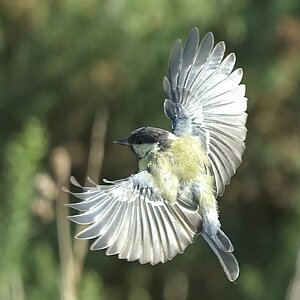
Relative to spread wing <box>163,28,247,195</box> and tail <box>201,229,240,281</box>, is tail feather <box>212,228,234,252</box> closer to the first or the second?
tail <box>201,229,240,281</box>

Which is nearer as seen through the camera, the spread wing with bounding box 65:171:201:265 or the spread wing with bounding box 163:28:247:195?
the spread wing with bounding box 65:171:201:265

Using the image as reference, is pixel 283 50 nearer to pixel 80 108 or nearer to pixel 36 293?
pixel 80 108

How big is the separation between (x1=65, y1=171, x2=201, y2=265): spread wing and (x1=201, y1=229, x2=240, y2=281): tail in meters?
0.04

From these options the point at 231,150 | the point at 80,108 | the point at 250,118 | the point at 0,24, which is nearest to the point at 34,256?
the point at 80,108

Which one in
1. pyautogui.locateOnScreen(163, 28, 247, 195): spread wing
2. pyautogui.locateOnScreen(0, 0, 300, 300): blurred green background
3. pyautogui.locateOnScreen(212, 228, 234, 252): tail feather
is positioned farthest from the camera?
pyautogui.locateOnScreen(0, 0, 300, 300): blurred green background

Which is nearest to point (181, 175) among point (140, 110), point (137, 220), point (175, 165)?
point (175, 165)

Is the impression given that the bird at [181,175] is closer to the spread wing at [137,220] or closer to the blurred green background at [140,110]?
the spread wing at [137,220]

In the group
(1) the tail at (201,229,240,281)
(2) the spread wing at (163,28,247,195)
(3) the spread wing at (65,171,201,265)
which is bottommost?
(1) the tail at (201,229,240,281)

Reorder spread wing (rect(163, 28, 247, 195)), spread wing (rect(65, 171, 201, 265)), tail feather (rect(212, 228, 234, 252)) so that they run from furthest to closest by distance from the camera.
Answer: spread wing (rect(163, 28, 247, 195))
tail feather (rect(212, 228, 234, 252))
spread wing (rect(65, 171, 201, 265))

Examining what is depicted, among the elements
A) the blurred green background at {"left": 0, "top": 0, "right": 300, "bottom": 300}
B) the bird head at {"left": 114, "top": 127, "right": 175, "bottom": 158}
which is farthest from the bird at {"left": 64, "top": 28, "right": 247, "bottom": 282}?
the blurred green background at {"left": 0, "top": 0, "right": 300, "bottom": 300}

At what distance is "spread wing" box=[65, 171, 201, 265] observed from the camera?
1249mm

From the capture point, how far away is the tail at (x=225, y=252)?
1330 mm

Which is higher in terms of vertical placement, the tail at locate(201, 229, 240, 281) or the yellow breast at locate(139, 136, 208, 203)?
the yellow breast at locate(139, 136, 208, 203)

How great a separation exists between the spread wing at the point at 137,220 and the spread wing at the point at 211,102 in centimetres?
16
